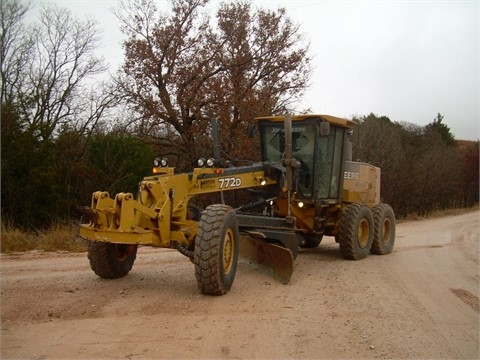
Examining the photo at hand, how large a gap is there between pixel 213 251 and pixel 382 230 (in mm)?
6001

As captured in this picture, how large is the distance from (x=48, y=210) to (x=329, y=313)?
11.6 meters

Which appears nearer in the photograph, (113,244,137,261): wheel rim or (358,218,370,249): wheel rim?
(113,244,137,261): wheel rim

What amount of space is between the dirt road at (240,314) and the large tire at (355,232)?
814mm

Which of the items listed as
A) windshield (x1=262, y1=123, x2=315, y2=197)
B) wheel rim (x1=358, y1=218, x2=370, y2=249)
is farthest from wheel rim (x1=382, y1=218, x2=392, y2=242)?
windshield (x1=262, y1=123, x2=315, y2=197)

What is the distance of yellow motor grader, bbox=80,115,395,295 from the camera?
21.9 feet

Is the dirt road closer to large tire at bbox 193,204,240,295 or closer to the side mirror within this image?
large tire at bbox 193,204,240,295

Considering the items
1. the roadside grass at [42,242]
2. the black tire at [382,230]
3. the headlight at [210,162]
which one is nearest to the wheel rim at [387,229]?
the black tire at [382,230]

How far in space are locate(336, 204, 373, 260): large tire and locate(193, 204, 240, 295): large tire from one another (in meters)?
3.86

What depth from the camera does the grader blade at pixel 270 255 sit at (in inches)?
316

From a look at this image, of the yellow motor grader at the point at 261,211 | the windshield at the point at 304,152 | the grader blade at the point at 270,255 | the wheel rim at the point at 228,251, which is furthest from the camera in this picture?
the windshield at the point at 304,152

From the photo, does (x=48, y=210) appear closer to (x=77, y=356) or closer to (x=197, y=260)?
(x=197, y=260)

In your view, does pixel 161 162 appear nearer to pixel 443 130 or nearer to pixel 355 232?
pixel 355 232

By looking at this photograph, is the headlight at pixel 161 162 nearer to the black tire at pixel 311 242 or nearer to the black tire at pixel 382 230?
the black tire at pixel 311 242

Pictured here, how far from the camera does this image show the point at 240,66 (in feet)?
75.2
